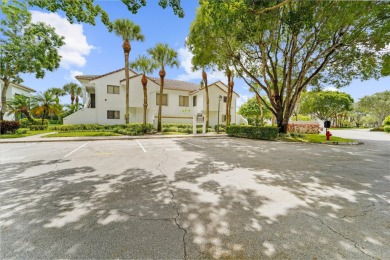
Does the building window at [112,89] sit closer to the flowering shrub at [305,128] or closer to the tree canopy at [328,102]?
the flowering shrub at [305,128]

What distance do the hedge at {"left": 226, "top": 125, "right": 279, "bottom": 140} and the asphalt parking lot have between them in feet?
37.0

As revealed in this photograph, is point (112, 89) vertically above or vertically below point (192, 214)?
above

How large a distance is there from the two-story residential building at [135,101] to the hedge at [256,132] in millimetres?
9622

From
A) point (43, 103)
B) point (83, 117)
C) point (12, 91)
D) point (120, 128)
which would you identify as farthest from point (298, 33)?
point (12, 91)

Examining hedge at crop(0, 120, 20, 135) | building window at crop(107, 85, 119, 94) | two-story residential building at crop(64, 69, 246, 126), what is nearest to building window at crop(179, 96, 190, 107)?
two-story residential building at crop(64, 69, 246, 126)

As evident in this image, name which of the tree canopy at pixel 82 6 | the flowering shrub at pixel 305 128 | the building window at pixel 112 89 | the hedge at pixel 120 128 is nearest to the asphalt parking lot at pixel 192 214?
the tree canopy at pixel 82 6

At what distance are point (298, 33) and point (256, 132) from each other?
9.24m

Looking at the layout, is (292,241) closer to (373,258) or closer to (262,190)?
(373,258)

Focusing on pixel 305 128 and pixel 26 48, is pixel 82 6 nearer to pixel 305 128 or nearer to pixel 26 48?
pixel 26 48

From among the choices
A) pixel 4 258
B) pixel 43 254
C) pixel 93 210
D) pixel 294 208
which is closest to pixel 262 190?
pixel 294 208

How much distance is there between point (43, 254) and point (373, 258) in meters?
4.32

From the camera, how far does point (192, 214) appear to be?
341 centimetres

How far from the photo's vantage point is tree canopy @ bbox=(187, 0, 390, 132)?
1026 centimetres

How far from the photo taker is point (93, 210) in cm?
352
